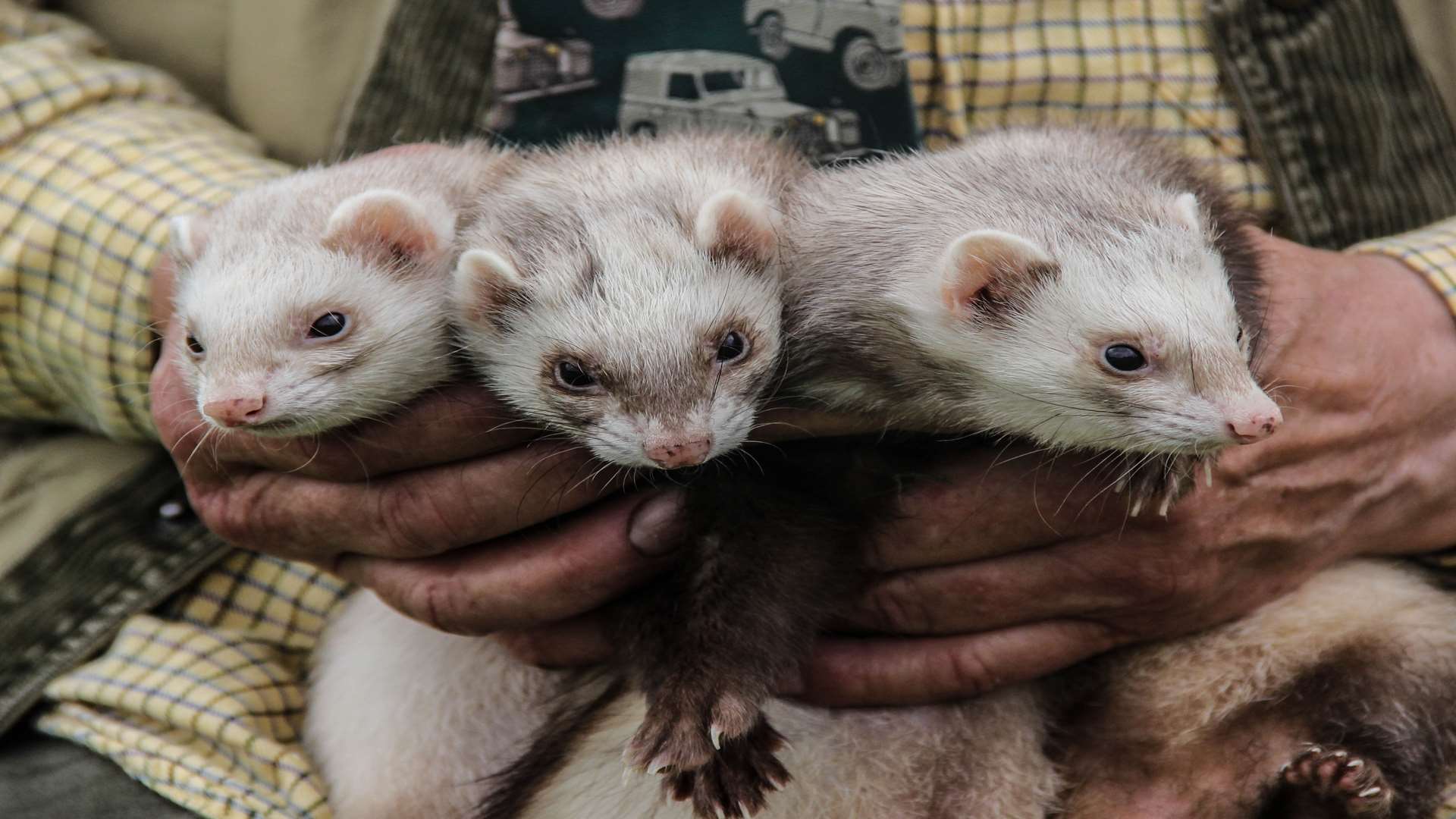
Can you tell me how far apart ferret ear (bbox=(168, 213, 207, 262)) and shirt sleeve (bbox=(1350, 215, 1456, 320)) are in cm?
159

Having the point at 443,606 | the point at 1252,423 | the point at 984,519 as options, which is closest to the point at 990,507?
the point at 984,519

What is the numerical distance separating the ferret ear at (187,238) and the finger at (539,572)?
47 cm

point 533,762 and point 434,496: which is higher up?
point 434,496

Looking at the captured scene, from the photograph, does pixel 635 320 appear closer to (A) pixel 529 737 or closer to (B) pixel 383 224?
(B) pixel 383 224

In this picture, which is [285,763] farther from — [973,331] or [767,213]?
[973,331]

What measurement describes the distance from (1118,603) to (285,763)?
116cm

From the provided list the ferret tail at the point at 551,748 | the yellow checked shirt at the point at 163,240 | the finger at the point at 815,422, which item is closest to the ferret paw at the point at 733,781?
the ferret tail at the point at 551,748

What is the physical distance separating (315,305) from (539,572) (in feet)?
1.40

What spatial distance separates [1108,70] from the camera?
1.84 metres

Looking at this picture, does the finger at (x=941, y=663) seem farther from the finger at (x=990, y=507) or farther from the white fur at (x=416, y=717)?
the white fur at (x=416, y=717)

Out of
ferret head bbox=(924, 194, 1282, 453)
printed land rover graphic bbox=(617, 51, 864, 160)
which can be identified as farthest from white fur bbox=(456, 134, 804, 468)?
printed land rover graphic bbox=(617, 51, 864, 160)

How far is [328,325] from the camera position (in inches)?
59.6

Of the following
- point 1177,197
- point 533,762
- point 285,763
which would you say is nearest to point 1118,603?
point 1177,197

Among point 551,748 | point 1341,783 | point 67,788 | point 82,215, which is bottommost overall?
point 67,788
